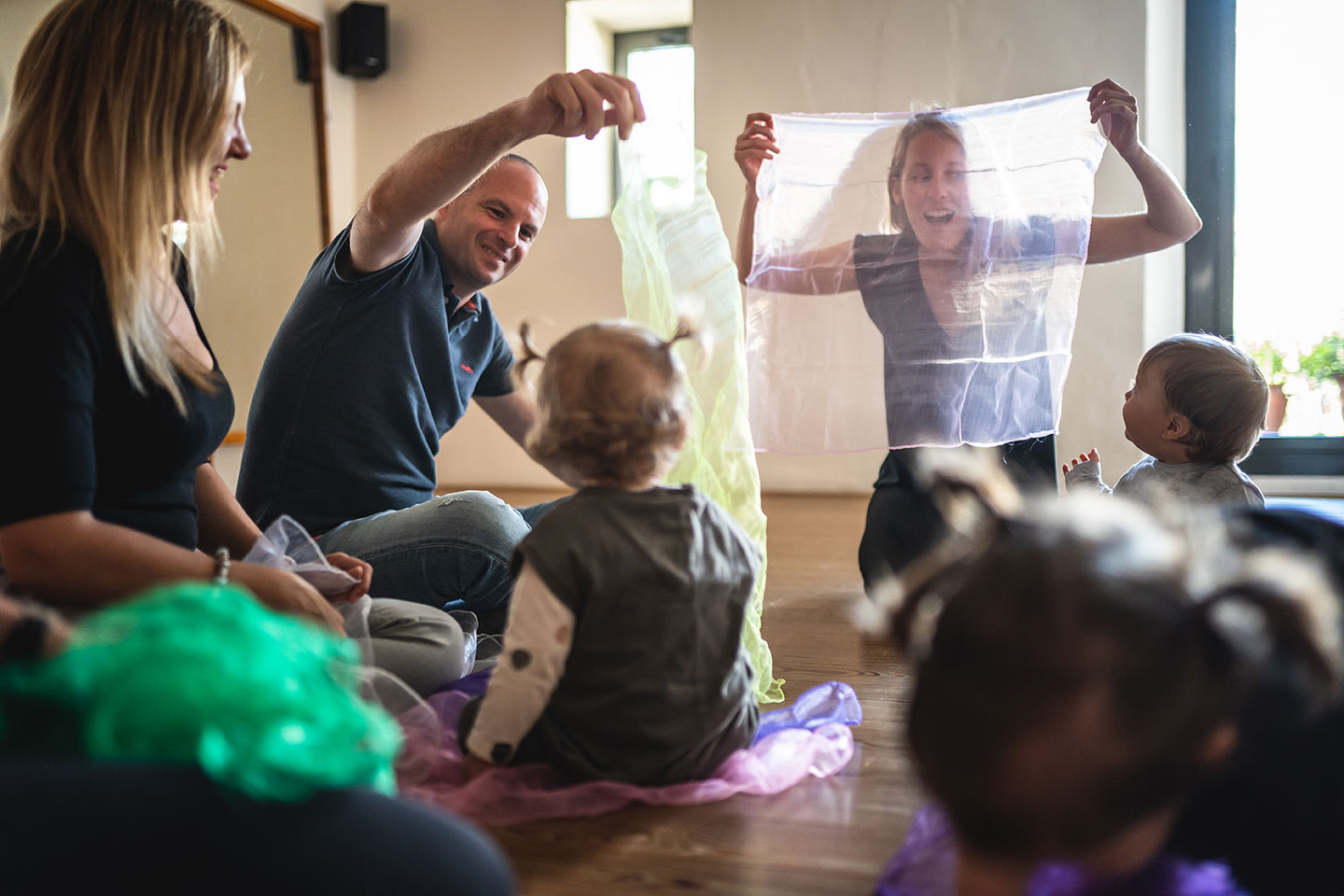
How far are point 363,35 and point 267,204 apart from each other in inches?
36.8

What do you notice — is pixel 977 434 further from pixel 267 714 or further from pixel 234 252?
pixel 234 252

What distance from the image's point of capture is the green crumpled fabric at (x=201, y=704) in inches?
23.1

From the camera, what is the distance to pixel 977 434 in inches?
79.4

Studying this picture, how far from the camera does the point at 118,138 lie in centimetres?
103

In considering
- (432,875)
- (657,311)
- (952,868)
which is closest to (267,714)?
(432,875)

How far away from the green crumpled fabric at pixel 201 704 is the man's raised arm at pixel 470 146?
36.0 inches

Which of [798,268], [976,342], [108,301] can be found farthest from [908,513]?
[108,301]

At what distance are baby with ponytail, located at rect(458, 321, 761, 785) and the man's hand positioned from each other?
37 cm

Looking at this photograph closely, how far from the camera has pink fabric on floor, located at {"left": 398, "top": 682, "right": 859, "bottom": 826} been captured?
3.60 ft

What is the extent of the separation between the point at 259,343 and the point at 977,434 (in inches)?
123

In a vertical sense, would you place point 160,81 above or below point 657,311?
above

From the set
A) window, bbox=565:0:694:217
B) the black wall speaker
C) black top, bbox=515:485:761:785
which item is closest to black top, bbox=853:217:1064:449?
black top, bbox=515:485:761:785

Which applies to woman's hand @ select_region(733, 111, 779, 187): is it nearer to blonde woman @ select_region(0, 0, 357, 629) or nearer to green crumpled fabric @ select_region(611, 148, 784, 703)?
green crumpled fabric @ select_region(611, 148, 784, 703)

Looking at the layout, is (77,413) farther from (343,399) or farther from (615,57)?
(615,57)
